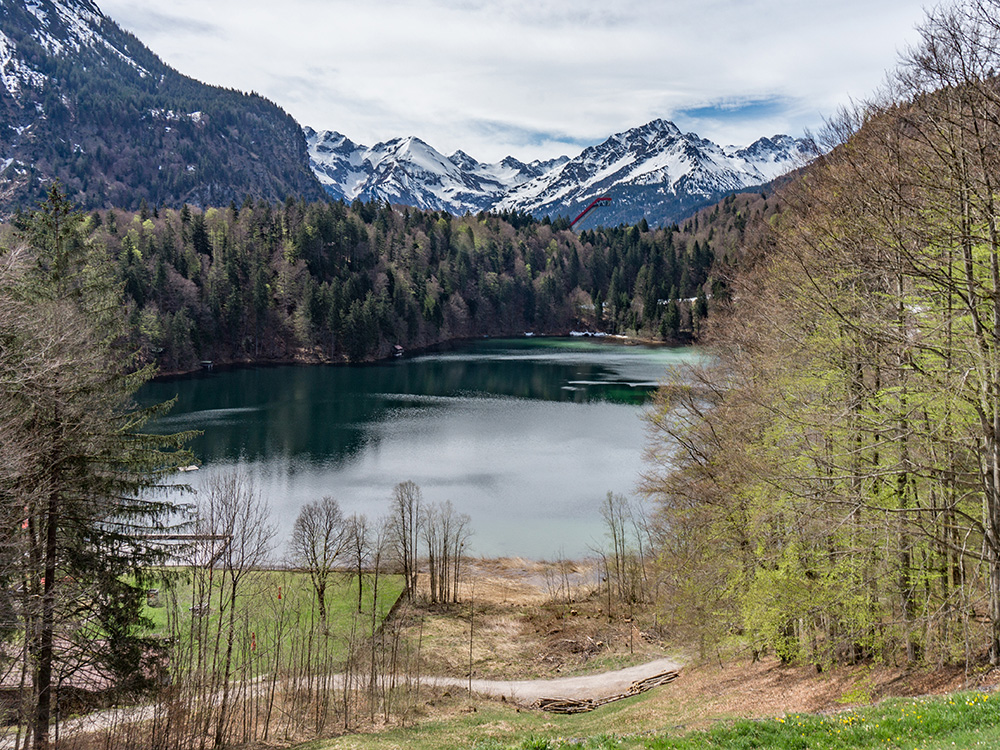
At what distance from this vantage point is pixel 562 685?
23484 mm

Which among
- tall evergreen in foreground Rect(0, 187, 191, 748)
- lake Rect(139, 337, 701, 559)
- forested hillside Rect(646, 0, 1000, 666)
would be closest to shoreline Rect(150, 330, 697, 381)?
lake Rect(139, 337, 701, 559)

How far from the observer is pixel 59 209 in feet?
53.9

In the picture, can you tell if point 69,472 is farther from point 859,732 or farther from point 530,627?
point 530,627

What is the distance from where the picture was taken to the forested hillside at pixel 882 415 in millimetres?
9898

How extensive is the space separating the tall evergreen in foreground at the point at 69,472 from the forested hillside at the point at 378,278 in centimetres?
6085

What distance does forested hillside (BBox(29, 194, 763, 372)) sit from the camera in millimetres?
106500

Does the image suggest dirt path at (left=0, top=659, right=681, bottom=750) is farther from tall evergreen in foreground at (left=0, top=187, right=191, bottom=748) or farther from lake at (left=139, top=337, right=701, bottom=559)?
lake at (left=139, top=337, right=701, bottom=559)

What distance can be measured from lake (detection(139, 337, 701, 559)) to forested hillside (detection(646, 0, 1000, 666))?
10.5m

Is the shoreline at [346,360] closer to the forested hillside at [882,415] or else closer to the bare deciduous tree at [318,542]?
the bare deciduous tree at [318,542]

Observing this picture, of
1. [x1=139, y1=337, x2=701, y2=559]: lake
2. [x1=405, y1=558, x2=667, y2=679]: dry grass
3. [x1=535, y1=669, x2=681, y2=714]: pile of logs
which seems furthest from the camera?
[x1=139, y1=337, x2=701, y2=559]: lake

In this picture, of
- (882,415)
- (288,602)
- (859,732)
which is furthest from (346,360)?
(859,732)

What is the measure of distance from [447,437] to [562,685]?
35.7 metres

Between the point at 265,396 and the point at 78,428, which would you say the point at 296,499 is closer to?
the point at 78,428

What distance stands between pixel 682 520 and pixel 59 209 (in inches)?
775
